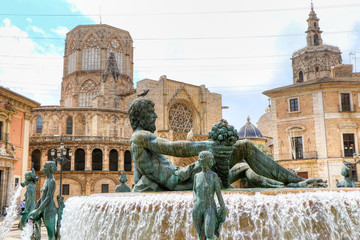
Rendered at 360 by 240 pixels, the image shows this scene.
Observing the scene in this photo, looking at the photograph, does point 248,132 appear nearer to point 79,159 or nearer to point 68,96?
point 79,159

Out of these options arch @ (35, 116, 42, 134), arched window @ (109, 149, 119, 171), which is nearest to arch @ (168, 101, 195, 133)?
arched window @ (109, 149, 119, 171)

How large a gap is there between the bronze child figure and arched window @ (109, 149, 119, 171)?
118 ft

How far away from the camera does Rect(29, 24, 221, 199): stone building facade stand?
38.0 m

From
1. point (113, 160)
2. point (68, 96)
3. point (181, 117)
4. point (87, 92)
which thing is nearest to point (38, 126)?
point (113, 160)

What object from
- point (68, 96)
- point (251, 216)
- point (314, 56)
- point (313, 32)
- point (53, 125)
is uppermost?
point (313, 32)

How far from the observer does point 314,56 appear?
205 feet

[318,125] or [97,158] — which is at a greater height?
[318,125]

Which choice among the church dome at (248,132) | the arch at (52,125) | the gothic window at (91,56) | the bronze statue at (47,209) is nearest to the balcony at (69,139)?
the arch at (52,125)

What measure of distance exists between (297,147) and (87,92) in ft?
120

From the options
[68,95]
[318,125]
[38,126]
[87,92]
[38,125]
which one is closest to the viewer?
[318,125]

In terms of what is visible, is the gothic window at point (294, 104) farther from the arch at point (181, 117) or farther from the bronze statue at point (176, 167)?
the bronze statue at point (176, 167)

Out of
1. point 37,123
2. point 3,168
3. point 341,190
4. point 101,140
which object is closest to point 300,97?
point 101,140

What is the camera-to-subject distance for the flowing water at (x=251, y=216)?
14.3 ft

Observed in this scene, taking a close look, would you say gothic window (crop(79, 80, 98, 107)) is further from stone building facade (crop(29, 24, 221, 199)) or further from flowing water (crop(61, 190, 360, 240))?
flowing water (crop(61, 190, 360, 240))
